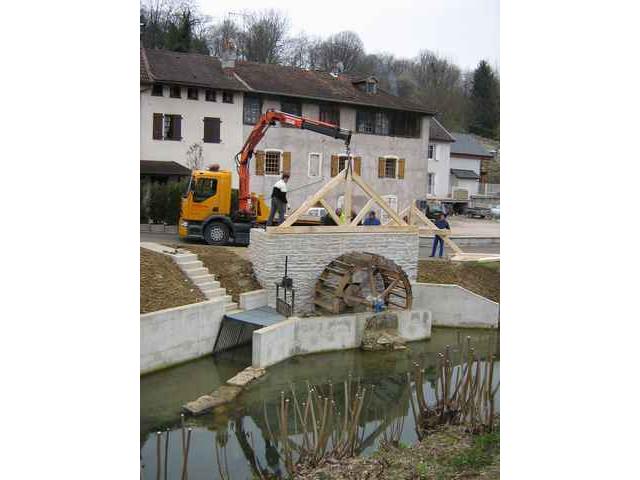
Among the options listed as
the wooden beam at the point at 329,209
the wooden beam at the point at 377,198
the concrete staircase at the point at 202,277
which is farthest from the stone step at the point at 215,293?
the wooden beam at the point at 377,198

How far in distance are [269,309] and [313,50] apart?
2.28m

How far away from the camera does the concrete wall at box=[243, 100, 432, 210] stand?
5637 millimetres

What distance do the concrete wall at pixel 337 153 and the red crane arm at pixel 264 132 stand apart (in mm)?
43

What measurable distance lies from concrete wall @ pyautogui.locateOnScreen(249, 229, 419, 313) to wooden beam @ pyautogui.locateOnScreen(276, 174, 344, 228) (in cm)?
17

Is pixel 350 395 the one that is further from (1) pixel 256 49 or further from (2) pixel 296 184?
(1) pixel 256 49

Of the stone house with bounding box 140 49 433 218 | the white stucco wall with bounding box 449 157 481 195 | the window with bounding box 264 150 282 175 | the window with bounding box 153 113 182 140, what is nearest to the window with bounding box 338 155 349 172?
the stone house with bounding box 140 49 433 218

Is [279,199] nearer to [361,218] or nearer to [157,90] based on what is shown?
[361,218]

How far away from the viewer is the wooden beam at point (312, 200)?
6.06m

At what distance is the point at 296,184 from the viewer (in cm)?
592

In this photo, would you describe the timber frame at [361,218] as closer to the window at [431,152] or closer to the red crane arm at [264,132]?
the red crane arm at [264,132]

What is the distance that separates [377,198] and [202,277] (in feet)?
5.84

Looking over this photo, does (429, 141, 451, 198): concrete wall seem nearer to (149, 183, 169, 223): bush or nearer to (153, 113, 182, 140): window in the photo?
(153, 113, 182, 140): window

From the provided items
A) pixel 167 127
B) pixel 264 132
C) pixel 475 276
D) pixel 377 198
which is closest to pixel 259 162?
pixel 264 132
